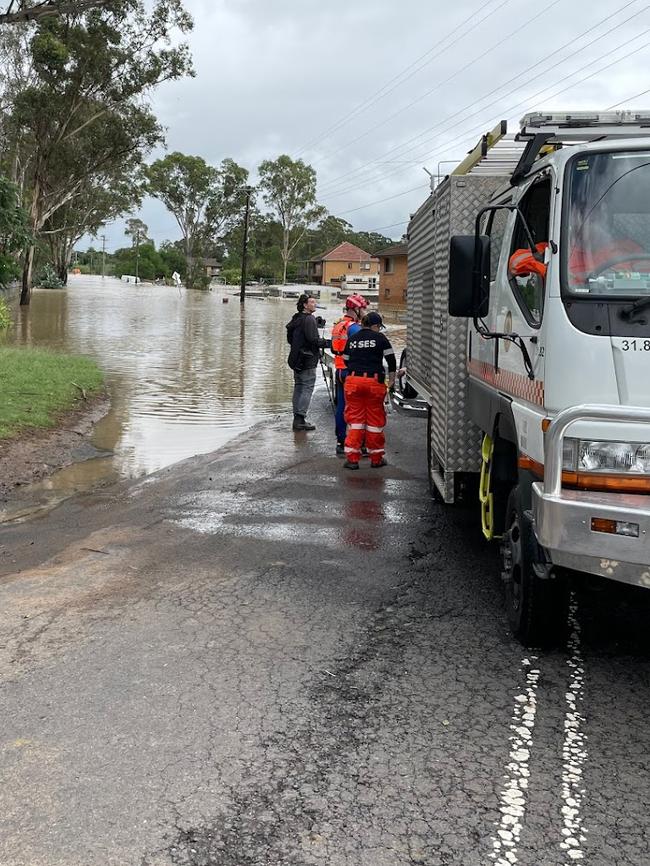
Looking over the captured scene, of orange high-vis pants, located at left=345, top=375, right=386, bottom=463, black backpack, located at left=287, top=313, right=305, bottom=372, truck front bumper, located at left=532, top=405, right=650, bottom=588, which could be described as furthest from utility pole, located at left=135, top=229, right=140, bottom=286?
truck front bumper, located at left=532, top=405, right=650, bottom=588

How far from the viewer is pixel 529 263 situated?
431 centimetres

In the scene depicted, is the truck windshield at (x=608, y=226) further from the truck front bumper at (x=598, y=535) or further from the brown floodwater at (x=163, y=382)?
the brown floodwater at (x=163, y=382)

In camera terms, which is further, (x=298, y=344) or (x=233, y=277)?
(x=233, y=277)

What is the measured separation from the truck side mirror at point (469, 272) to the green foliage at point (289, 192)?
91891 mm

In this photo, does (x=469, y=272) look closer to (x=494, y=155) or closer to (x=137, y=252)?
(x=494, y=155)

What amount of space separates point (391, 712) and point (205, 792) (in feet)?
3.28

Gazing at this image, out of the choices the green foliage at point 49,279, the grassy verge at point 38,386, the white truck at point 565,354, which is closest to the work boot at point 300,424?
the grassy verge at point 38,386

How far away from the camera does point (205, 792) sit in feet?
10.8

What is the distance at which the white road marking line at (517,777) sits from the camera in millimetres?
3018

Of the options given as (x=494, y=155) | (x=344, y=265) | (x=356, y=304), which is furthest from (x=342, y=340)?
(x=344, y=265)

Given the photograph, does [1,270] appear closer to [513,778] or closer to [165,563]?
[165,563]

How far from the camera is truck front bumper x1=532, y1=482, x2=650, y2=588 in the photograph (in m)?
3.68

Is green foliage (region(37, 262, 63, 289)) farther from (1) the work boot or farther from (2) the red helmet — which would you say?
(2) the red helmet

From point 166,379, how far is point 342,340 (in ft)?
29.8
